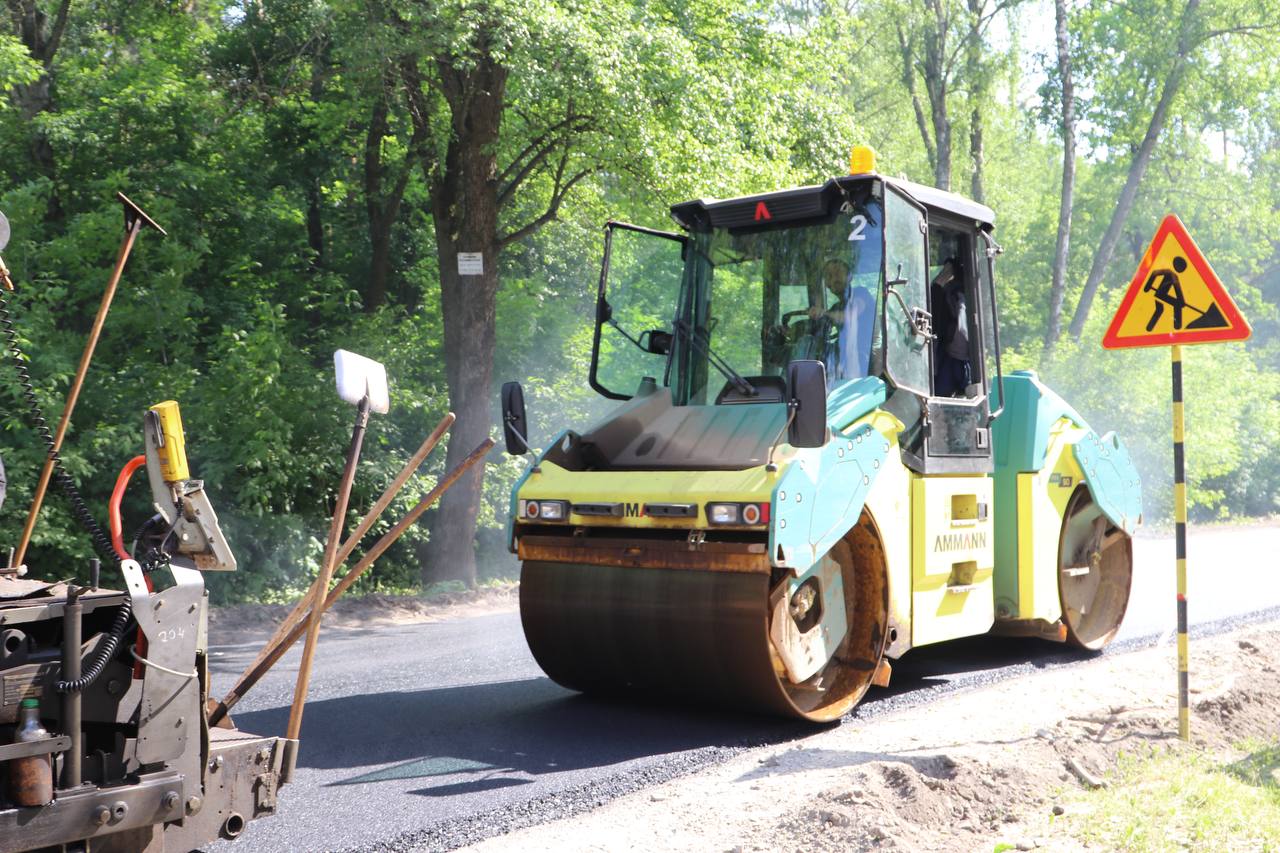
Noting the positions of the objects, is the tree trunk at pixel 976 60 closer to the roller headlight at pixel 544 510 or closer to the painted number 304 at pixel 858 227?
the painted number 304 at pixel 858 227

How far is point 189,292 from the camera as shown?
14.9m

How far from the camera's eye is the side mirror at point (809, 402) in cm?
586

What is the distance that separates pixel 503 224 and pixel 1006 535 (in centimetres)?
1074

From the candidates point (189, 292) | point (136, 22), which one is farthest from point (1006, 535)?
point (136, 22)

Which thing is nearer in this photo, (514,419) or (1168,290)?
(1168,290)

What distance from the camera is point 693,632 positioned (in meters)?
6.25

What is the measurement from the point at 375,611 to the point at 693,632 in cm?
644

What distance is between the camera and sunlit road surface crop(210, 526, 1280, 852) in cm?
493

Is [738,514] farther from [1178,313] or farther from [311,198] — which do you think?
[311,198]

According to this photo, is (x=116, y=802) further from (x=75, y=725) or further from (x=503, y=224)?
(x=503, y=224)

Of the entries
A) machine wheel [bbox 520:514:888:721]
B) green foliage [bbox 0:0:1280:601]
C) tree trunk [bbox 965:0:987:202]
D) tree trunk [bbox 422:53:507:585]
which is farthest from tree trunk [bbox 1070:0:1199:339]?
machine wheel [bbox 520:514:888:721]

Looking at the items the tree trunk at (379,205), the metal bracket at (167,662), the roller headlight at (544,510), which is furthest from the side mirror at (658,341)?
the tree trunk at (379,205)

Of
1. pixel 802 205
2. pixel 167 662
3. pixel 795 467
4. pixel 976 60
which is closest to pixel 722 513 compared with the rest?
pixel 795 467

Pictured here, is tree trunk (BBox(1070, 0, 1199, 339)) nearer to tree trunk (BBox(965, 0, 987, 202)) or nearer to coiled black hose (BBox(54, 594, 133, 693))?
tree trunk (BBox(965, 0, 987, 202))
